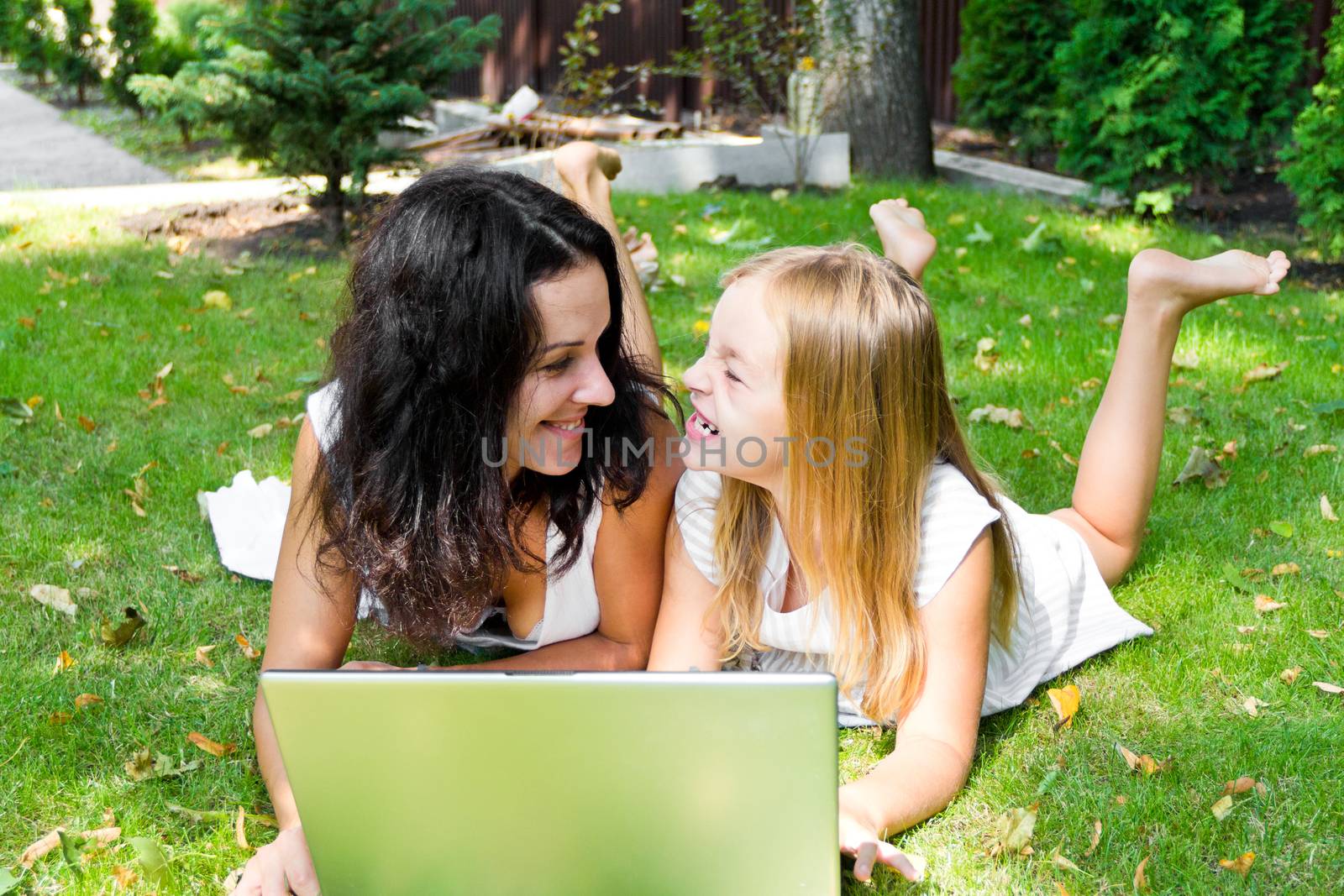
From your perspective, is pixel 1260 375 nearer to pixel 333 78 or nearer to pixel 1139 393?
pixel 1139 393

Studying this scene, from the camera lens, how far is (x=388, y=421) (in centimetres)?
209

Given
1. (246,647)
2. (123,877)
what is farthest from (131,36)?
(123,877)

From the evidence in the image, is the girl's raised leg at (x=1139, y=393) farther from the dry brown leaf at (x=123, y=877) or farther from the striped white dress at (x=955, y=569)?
the dry brown leaf at (x=123, y=877)

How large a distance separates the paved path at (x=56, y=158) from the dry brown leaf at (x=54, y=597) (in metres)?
6.44

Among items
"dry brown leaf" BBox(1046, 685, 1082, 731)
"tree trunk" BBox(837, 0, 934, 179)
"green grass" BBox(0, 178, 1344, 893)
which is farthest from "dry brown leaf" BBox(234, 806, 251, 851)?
"tree trunk" BBox(837, 0, 934, 179)

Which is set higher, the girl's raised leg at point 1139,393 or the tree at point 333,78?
the tree at point 333,78

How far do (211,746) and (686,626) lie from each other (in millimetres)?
966

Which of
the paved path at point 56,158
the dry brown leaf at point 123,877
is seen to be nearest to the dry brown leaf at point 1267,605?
the dry brown leaf at point 123,877

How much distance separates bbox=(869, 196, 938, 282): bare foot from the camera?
3.11 metres

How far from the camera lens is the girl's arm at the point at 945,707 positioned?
2.07m

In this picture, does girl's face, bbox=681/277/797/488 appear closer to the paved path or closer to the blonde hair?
the blonde hair

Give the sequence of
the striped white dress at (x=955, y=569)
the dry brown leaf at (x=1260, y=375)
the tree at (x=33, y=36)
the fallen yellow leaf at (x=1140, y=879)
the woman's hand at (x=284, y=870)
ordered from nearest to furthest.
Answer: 1. the woman's hand at (x=284, y=870)
2. the fallen yellow leaf at (x=1140, y=879)
3. the striped white dress at (x=955, y=569)
4. the dry brown leaf at (x=1260, y=375)
5. the tree at (x=33, y=36)

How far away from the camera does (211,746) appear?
240 cm

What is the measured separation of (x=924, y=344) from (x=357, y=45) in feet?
15.6
